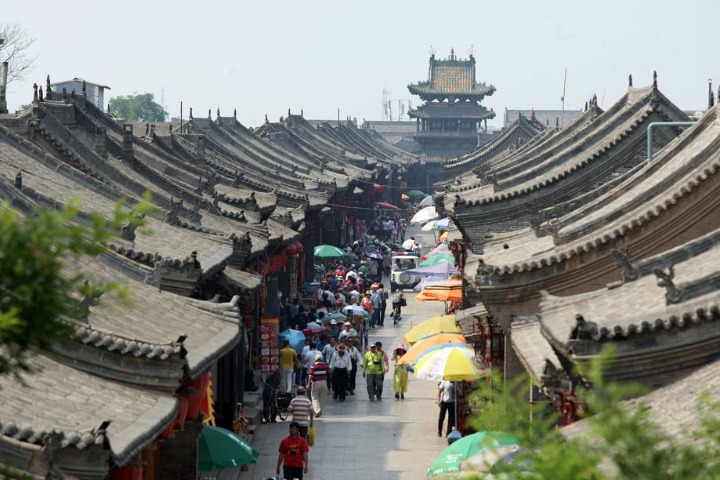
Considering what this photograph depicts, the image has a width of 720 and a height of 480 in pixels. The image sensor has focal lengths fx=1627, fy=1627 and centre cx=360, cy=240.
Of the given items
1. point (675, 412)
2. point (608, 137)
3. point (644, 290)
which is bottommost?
point (675, 412)

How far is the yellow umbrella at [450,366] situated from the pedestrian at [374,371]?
5.31 meters

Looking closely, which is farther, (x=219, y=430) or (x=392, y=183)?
(x=392, y=183)

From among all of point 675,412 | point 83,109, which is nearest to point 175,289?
point 675,412

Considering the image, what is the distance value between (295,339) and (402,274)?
66.3ft

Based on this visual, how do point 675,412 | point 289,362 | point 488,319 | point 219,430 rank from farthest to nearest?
point 289,362 → point 488,319 → point 219,430 → point 675,412

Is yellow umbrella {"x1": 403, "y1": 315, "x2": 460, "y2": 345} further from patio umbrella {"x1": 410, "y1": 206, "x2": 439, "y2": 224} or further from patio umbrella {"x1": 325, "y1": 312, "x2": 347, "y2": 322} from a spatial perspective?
patio umbrella {"x1": 410, "y1": 206, "x2": 439, "y2": 224}

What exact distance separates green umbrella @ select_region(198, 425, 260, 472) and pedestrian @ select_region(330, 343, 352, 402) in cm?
1195

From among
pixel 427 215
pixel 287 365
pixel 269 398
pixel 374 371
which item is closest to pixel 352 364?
pixel 374 371

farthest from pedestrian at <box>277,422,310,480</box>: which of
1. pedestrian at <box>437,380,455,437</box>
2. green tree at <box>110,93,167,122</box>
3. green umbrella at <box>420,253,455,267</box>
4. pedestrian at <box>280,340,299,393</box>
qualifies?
green tree at <box>110,93,167,122</box>

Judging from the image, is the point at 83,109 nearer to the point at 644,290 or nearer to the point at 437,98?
the point at 644,290

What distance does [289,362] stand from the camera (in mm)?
32906

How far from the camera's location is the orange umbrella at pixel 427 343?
29328 millimetres

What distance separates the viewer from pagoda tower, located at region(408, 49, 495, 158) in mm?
115625

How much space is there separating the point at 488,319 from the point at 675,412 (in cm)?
1265
